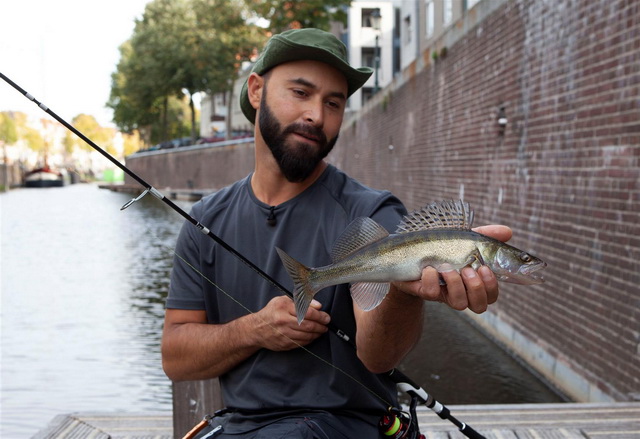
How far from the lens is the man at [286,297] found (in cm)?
242

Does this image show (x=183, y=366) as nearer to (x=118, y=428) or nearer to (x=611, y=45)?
(x=118, y=428)

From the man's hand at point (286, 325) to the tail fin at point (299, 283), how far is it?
0.45 feet

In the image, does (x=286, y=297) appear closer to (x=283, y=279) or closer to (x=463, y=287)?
(x=283, y=279)

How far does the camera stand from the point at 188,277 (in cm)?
280

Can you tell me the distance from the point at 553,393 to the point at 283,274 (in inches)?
231

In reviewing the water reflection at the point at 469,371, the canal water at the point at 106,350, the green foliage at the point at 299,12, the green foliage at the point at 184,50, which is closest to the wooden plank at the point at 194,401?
the canal water at the point at 106,350

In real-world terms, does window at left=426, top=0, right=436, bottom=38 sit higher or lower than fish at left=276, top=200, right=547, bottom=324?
higher

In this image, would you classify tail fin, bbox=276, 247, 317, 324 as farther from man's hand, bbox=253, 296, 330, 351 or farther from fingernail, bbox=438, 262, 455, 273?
fingernail, bbox=438, 262, 455, 273

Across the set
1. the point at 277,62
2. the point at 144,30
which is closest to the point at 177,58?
the point at 144,30

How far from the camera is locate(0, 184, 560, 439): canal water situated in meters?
7.89

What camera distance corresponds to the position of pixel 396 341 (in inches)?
92.1

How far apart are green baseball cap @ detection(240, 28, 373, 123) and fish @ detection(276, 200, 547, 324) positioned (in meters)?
0.67

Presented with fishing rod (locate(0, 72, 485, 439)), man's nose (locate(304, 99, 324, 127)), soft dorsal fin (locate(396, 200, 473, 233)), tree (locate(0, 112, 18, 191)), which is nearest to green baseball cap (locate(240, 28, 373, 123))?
man's nose (locate(304, 99, 324, 127))

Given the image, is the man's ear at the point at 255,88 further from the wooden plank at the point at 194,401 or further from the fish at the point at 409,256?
the wooden plank at the point at 194,401
